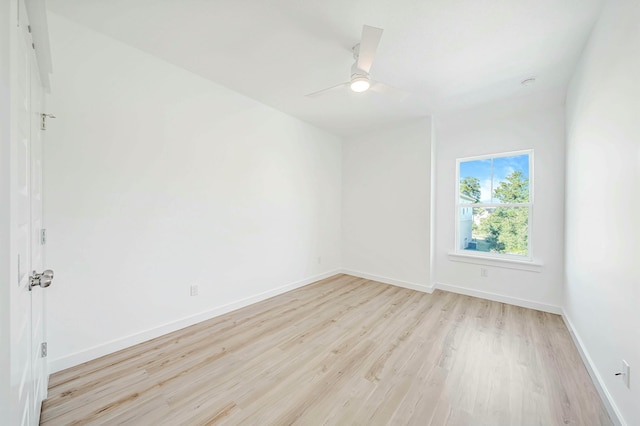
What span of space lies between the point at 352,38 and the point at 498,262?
3.46 m

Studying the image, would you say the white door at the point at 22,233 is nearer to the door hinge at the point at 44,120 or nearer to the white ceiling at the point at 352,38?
the door hinge at the point at 44,120

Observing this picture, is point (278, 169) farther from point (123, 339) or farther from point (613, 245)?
point (613, 245)

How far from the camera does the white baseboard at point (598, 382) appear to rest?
1511mm

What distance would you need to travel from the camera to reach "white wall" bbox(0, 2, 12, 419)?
686mm

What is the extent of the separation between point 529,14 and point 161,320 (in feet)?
13.0

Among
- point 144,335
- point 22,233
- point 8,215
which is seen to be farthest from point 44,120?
point 144,335

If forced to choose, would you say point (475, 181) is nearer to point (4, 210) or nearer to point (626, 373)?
point (626, 373)

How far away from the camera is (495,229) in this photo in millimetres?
3754

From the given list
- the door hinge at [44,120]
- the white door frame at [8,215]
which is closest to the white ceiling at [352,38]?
the door hinge at [44,120]

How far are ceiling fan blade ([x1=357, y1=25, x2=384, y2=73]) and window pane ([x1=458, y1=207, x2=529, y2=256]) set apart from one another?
299cm

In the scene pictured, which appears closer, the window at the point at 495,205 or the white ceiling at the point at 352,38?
the white ceiling at the point at 352,38

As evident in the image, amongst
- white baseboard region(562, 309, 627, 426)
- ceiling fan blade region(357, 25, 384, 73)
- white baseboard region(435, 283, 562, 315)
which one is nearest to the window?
white baseboard region(435, 283, 562, 315)

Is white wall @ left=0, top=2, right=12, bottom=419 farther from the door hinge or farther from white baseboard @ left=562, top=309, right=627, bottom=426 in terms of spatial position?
white baseboard @ left=562, top=309, right=627, bottom=426

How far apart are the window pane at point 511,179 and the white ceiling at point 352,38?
3.39 ft
